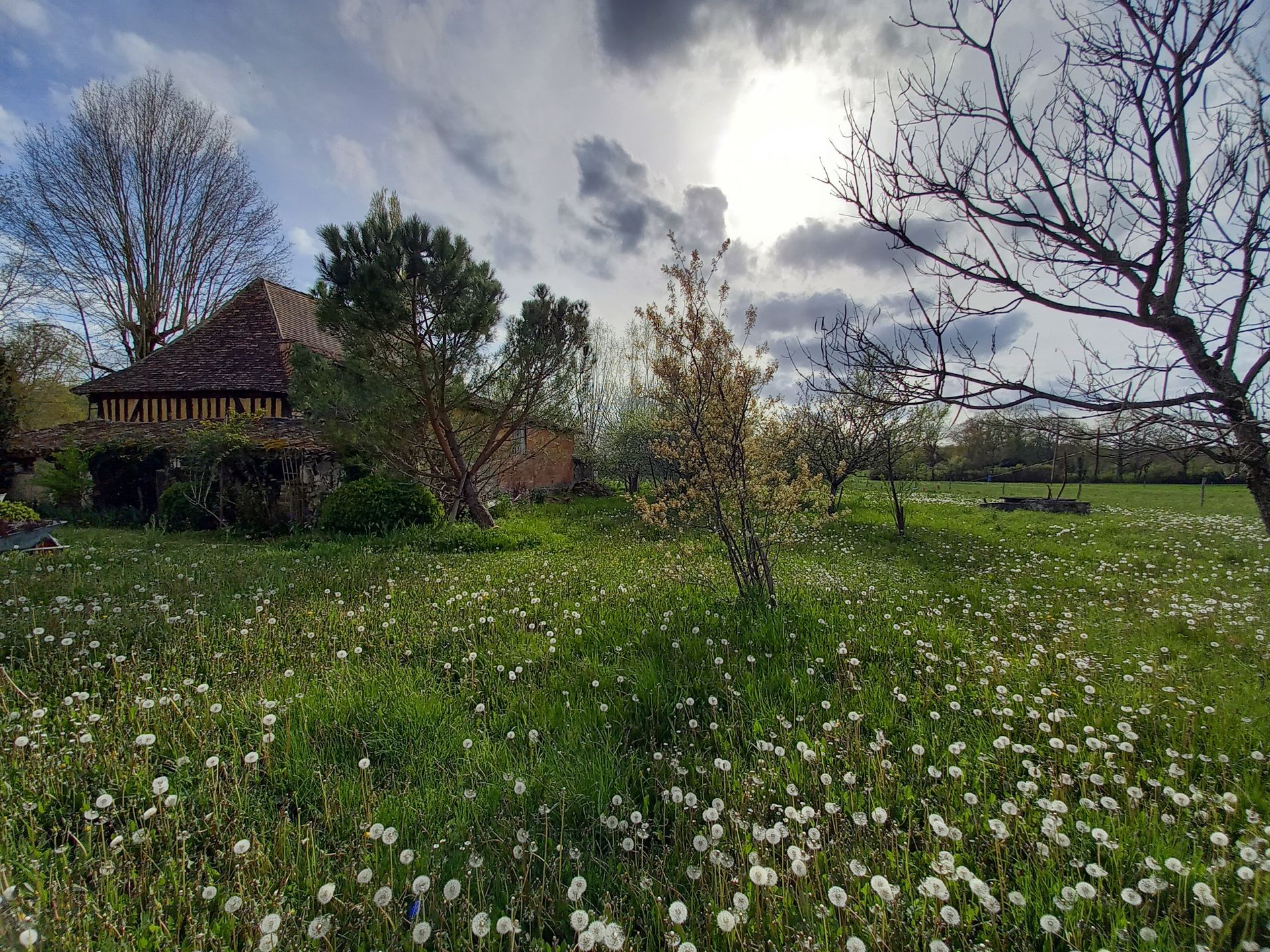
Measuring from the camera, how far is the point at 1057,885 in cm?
163

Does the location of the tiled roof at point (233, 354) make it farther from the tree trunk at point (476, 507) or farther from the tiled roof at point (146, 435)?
the tree trunk at point (476, 507)

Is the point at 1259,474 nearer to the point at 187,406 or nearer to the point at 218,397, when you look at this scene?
the point at 218,397

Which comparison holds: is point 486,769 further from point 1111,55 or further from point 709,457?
point 1111,55

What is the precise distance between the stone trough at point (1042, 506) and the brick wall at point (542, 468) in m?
16.6

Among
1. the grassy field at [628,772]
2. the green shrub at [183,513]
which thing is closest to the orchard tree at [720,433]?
the grassy field at [628,772]

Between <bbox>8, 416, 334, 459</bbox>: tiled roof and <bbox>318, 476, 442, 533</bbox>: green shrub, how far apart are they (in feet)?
7.32

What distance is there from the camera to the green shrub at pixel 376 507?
1007 centimetres

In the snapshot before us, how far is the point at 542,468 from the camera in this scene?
75.3 ft

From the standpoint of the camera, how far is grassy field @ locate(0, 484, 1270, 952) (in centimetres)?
154

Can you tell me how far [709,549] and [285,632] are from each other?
585 centimetres

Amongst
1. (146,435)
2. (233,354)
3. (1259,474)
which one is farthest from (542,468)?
(1259,474)

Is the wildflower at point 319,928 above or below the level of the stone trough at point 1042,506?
below

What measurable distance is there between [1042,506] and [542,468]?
1942 cm

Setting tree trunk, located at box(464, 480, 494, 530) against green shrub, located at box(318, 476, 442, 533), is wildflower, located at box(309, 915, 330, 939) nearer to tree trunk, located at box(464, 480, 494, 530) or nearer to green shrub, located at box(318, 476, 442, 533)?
green shrub, located at box(318, 476, 442, 533)
